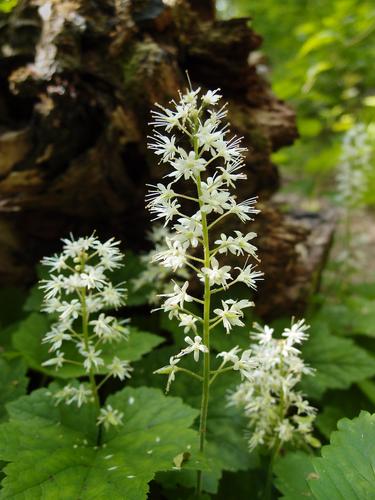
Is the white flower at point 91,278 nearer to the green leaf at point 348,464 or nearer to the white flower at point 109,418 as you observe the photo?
the white flower at point 109,418

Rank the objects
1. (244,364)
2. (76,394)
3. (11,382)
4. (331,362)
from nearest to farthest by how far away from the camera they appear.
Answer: (244,364) < (76,394) < (11,382) < (331,362)

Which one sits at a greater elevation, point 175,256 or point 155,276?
point 175,256

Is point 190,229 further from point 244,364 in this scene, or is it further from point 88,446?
point 88,446

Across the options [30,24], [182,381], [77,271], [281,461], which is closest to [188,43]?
[30,24]

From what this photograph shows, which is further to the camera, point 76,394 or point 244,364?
point 76,394

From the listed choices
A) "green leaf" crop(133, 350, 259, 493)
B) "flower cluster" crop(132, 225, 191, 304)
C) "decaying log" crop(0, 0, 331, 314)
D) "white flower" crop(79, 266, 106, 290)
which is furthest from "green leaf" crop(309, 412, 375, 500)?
"decaying log" crop(0, 0, 331, 314)

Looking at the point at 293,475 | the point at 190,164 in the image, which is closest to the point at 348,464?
the point at 293,475

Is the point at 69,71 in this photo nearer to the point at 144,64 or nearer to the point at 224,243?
the point at 144,64

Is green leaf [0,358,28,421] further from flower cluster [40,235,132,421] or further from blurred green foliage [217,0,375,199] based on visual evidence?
blurred green foliage [217,0,375,199]
